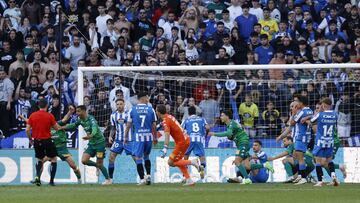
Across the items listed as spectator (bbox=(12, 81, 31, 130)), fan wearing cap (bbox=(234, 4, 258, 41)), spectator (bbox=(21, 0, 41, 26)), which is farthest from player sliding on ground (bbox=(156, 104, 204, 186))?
spectator (bbox=(21, 0, 41, 26))

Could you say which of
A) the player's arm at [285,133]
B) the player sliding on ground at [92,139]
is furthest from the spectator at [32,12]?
the player's arm at [285,133]

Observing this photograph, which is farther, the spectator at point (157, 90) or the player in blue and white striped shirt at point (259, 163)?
the spectator at point (157, 90)

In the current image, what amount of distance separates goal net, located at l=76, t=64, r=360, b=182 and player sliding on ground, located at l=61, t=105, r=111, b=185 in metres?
1.15

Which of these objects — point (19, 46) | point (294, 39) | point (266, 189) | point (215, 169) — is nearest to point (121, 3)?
point (19, 46)

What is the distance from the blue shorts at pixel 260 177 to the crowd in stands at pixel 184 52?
1.53m

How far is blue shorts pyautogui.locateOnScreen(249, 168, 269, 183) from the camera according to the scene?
28297 millimetres

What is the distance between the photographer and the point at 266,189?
949 inches

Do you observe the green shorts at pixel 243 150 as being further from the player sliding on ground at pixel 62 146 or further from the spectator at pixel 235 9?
the spectator at pixel 235 9

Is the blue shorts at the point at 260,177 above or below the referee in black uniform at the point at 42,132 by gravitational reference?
below

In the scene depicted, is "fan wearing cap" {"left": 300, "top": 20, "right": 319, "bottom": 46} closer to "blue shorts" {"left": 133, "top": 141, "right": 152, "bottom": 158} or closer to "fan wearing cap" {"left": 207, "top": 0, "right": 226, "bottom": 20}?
"fan wearing cap" {"left": 207, "top": 0, "right": 226, "bottom": 20}

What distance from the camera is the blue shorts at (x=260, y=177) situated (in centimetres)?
2830

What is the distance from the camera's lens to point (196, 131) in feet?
93.4

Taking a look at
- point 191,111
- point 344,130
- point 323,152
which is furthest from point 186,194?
point 344,130

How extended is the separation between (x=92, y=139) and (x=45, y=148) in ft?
5.37
